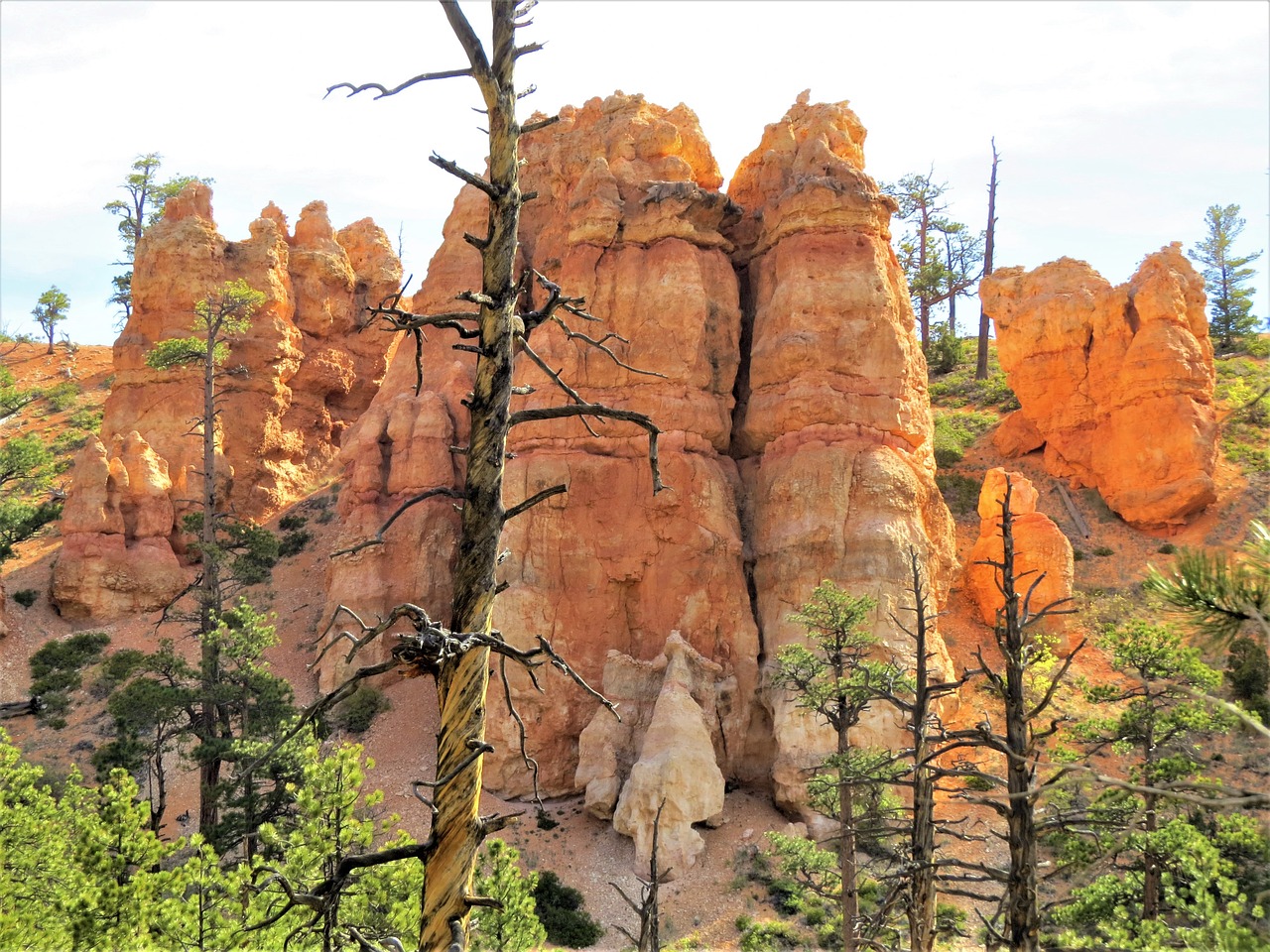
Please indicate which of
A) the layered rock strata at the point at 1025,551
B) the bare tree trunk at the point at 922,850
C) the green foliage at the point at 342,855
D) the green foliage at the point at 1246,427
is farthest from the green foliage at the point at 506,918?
the green foliage at the point at 1246,427

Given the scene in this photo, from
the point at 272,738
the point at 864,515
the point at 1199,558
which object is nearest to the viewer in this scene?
the point at 1199,558

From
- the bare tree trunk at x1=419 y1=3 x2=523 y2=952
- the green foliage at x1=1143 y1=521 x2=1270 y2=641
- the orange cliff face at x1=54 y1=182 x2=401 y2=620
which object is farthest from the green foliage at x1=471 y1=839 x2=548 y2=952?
the orange cliff face at x1=54 y1=182 x2=401 y2=620

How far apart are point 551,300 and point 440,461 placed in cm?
2479

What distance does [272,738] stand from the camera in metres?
16.9

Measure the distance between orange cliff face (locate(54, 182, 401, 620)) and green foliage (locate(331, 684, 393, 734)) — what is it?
401 inches

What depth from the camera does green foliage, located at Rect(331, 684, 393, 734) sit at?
79.0 feet

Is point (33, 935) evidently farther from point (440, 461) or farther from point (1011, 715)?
point (440, 461)

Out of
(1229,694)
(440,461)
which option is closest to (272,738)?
(440,461)

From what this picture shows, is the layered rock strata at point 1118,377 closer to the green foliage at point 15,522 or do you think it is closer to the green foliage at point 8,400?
the green foliage at point 15,522

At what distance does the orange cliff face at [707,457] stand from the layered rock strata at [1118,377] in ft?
32.1

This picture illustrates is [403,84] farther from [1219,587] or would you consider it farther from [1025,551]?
[1025,551]

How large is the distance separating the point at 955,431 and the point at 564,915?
26685mm

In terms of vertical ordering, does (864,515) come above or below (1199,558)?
above

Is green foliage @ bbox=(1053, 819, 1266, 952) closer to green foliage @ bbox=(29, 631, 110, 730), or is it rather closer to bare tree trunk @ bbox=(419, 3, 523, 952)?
bare tree trunk @ bbox=(419, 3, 523, 952)
